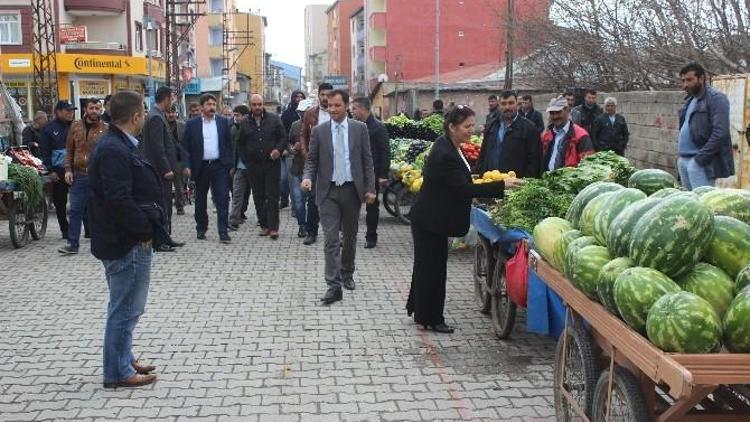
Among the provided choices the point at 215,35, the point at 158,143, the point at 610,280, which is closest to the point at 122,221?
the point at 610,280

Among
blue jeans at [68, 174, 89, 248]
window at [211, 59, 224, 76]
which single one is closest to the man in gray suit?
blue jeans at [68, 174, 89, 248]

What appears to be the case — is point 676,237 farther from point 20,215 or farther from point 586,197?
point 20,215

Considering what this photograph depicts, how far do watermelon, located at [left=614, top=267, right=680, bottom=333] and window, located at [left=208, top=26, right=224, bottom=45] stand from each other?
293ft

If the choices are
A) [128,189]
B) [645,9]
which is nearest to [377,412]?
[128,189]

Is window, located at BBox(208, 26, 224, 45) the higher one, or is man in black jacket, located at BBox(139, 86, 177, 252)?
window, located at BBox(208, 26, 224, 45)

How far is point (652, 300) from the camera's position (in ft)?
10.1

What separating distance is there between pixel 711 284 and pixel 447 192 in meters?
3.29

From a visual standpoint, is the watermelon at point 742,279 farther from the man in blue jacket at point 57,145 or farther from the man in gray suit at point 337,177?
the man in blue jacket at point 57,145

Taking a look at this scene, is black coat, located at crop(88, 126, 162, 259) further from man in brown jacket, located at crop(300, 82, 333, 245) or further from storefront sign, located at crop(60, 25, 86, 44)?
storefront sign, located at crop(60, 25, 86, 44)

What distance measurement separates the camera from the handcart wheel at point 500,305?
6.32 m

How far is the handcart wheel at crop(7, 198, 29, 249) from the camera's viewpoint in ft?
33.8

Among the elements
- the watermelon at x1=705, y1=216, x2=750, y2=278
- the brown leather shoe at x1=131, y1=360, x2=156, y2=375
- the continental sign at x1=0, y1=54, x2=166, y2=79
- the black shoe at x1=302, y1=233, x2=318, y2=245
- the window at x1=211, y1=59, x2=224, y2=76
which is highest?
the window at x1=211, y1=59, x2=224, y2=76

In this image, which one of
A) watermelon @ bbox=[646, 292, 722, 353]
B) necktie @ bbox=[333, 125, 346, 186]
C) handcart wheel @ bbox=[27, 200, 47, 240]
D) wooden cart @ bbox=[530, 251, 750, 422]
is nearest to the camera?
wooden cart @ bbox=[530, 251, 750, 422]

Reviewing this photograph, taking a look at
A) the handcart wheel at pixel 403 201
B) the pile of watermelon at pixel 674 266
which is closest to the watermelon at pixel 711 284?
the pile of watermelon at pixel 674 266
